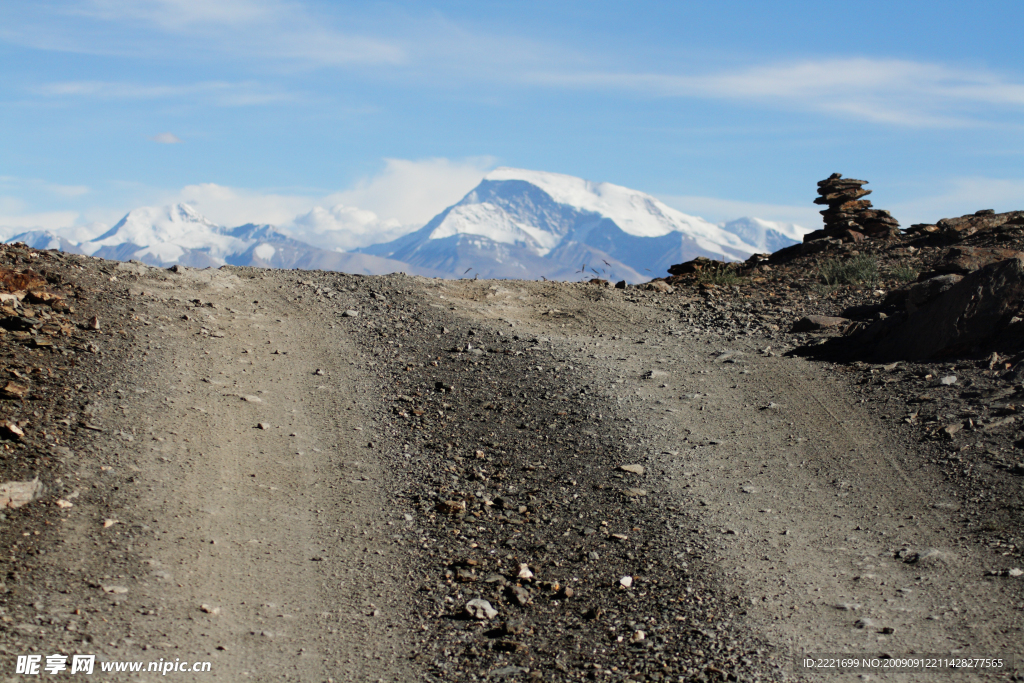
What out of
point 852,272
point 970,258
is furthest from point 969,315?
point 852,272

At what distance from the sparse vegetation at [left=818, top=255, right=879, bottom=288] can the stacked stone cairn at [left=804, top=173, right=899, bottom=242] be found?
3.26 m

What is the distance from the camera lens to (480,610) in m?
5.77

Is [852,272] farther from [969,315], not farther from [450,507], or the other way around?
[450,507]

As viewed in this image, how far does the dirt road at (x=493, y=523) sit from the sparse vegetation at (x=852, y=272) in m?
5.88

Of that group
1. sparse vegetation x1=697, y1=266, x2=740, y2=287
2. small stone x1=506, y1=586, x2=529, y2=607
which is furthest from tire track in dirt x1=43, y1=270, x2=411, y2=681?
sparse vegetation x1=697, y1=266, x2=740, y2=287

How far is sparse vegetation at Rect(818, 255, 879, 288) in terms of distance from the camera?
16.4 m

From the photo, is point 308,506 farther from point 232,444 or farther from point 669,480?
point 669,480

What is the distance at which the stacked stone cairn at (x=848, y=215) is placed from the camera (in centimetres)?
2101

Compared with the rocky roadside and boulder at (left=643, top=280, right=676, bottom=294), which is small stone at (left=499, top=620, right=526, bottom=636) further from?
boulder at (left=643, top=280, right=676, bottom=294)

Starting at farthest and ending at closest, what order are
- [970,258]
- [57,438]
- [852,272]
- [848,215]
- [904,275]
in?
[848,215], [852,272], [904,275], [970,258], [57,438]

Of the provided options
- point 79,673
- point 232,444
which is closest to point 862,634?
point 79,673

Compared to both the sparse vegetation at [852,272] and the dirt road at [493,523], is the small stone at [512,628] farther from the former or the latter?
the sparse vegetation at [852,272]

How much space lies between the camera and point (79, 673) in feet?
15.5

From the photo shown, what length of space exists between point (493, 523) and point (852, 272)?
13067 mm
